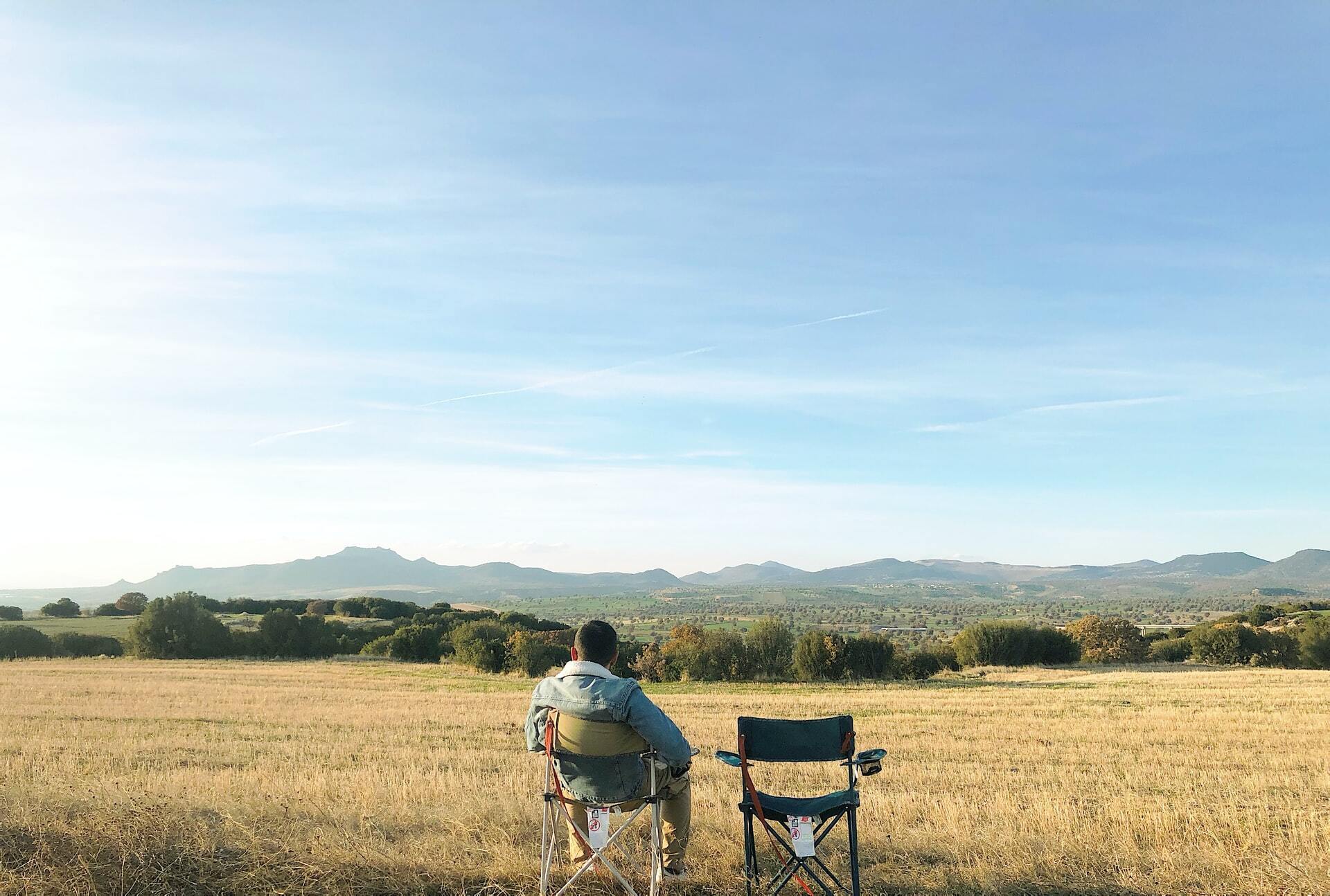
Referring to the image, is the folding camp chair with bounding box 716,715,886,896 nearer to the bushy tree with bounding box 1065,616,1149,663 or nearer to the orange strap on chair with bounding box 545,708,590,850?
the orange strap on chair with bounding box 545,708,590,850

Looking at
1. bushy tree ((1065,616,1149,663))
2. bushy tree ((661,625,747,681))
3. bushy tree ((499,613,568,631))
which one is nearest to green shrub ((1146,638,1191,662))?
bushy tree ((1065,616,1149,663))

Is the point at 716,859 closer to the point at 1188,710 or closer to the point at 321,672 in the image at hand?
the point at 1188,710

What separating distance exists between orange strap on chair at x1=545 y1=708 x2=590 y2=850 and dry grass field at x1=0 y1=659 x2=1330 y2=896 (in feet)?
1.44

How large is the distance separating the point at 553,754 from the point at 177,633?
2536 inches

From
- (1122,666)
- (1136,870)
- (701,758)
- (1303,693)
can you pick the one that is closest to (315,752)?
(701,758)

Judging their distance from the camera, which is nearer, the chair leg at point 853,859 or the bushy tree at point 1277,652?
the chair leg at point 853,859

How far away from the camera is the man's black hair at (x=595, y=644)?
5492mm

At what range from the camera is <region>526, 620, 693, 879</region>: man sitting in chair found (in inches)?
206

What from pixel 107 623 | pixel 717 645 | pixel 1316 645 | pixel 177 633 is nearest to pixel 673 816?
pixel 717 645

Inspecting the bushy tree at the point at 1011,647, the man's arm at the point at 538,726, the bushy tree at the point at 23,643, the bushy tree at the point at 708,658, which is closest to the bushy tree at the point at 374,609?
the bushy tree at the point at 23,643

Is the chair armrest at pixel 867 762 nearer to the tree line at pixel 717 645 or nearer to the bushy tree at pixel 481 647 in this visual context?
the tree line at pixel 717 645

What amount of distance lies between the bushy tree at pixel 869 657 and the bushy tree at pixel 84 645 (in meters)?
47.8

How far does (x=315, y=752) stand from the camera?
15.1 metres

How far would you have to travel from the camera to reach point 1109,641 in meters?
64.6
